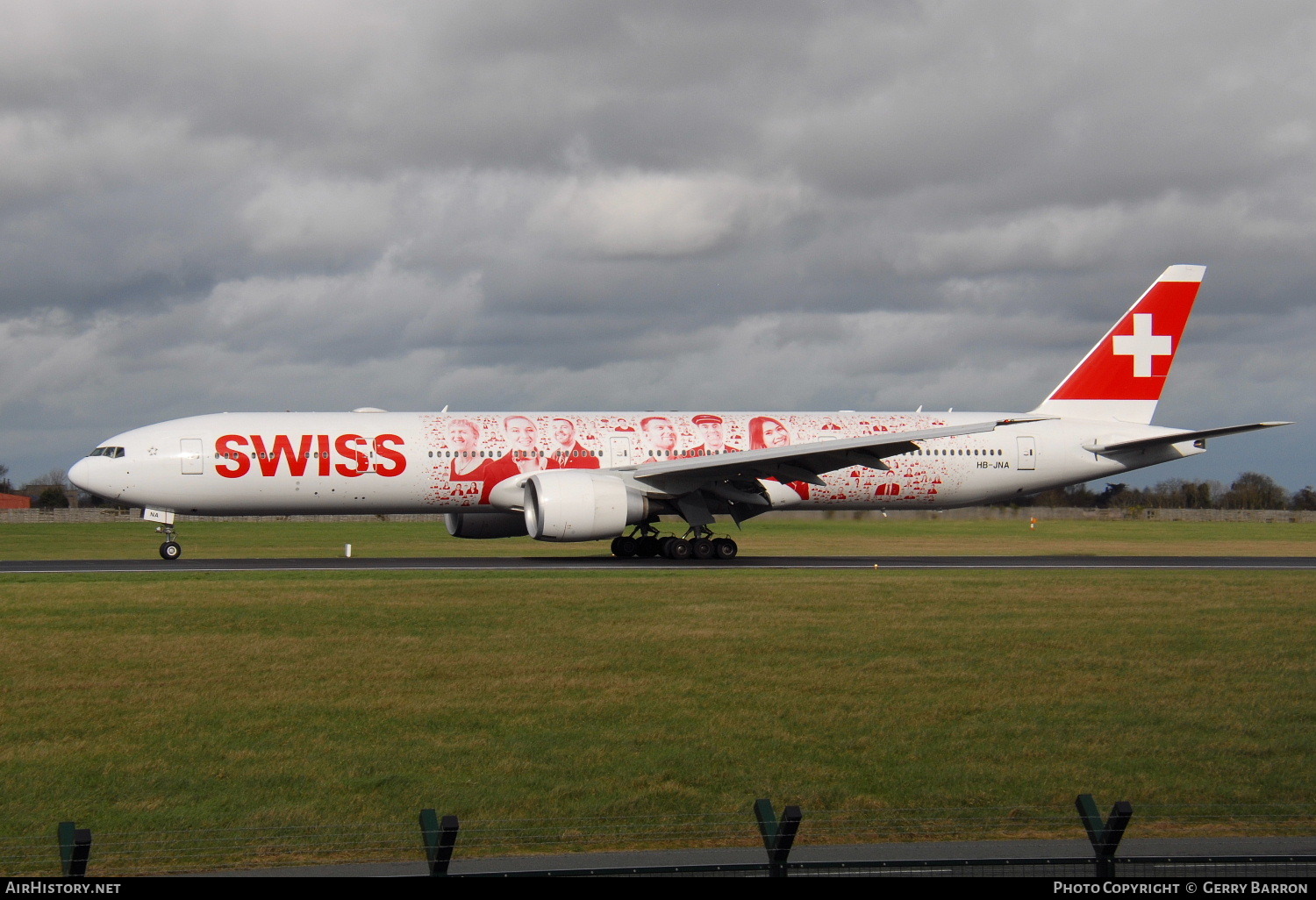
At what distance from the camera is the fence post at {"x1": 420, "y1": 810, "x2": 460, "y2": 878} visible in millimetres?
4723

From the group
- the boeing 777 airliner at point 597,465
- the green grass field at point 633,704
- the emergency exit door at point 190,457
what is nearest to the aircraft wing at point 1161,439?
the boeing 777 airliner at point 597,465

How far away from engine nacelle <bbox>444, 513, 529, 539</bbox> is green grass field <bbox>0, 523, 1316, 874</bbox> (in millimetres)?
11392

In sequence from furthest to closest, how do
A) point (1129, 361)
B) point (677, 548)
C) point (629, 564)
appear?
point (1129, 361) < point (677, 548) < point (629, 564)

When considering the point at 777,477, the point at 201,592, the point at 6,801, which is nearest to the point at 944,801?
the point at 6,801

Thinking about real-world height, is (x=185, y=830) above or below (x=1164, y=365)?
below

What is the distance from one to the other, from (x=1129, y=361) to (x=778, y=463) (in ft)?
42.1

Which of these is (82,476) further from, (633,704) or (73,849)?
(73,849)

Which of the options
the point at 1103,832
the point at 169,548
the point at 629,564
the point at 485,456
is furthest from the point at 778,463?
the point at 1103,832

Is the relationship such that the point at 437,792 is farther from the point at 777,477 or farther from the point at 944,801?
the point at 777,477

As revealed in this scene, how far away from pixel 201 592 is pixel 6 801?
12235mm

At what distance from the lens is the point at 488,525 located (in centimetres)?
3203

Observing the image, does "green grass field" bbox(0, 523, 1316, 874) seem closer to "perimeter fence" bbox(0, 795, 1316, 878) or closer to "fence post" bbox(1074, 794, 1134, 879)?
"perimeter fence" bbox(0, 795, 1316, 878)

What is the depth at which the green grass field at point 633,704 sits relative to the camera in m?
8.29

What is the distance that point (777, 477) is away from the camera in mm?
29391
